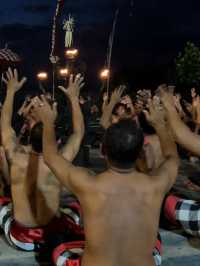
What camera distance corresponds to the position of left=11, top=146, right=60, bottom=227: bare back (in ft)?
14.8

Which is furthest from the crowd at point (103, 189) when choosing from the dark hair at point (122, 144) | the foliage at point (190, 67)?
the foliage at point (190, 67)

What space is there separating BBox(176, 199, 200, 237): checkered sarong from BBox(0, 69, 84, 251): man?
4.15 ft

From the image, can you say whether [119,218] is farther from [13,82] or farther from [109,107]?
[109,107]

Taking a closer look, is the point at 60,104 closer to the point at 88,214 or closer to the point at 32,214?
the point at 32,214

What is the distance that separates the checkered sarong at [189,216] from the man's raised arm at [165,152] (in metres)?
1.55

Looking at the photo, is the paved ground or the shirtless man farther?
the paved ground

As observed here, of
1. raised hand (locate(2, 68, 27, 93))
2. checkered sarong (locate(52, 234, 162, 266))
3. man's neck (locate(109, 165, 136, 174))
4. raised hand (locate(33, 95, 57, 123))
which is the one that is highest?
raised hand (locate(2, 68, 27, 93))

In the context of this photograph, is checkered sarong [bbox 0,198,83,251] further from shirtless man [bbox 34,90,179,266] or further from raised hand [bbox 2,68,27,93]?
shirtless man [bbox 34,90,179,266]

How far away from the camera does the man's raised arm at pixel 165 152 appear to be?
317 centimetres

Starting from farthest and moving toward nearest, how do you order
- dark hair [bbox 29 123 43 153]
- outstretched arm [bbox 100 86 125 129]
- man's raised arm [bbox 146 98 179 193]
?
outstretched arm [bbox 100 86 125 129] → dark hair [bbox 29 123 43 153] → man's raised arm [bbox 146 98 179 193]

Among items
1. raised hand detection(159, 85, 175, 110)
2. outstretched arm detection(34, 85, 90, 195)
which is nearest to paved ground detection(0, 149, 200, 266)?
raised hand detection(159, 85, 175, 110)

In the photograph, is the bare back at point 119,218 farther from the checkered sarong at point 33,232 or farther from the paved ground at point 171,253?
the paved ground at point 171,253

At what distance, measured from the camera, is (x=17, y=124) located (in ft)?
40.8

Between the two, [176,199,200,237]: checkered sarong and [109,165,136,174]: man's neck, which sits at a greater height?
[109,165,136,174]: man's neck
